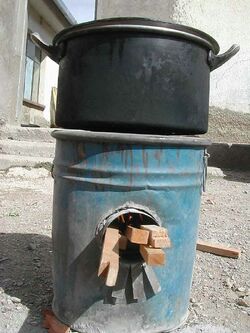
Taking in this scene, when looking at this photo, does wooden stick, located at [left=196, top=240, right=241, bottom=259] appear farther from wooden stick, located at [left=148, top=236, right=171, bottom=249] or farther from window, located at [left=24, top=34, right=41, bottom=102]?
window, located at [left=24, top=34, right=41, bottom=102]

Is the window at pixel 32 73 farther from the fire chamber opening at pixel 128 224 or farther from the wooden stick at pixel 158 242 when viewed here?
the wooden stick at pixel 158 242

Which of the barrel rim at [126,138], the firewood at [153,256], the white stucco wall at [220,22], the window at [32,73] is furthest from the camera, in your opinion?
the window at [32,73]

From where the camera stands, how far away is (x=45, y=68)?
1148cm

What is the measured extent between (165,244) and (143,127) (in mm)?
505

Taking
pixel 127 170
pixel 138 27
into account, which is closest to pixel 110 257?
pixel 127 170

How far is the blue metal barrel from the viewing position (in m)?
1.71

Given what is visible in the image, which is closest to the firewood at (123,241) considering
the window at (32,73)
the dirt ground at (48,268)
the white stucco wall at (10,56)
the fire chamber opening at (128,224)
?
the fire chamber opening at (128,224)

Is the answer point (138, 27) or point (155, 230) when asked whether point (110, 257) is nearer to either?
point (155, 230)

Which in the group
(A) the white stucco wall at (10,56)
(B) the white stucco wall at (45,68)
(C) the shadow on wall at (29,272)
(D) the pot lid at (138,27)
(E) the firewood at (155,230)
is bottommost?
(C) the shadow on wall at (29,272)

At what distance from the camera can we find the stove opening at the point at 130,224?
5.76ft

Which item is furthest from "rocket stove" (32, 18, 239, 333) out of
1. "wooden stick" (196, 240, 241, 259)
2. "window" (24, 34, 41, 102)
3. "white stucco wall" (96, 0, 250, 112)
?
"window" (24, 34, 41, 102)

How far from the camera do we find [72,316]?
1.85 metres

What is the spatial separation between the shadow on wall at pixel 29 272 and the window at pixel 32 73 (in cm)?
782

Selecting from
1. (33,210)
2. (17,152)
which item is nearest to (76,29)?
(33,210)
